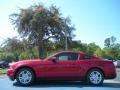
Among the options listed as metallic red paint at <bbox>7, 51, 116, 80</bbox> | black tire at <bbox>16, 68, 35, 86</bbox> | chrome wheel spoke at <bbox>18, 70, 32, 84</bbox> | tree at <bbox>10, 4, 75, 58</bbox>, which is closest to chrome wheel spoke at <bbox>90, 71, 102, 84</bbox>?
metallic red paint at <bbox>7, 51, 116, 80</bbox>

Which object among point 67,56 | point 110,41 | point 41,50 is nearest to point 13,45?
point 41,50

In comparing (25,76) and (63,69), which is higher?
(63,69)

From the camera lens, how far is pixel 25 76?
1298 centimetres

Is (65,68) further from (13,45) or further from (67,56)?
(13,45)

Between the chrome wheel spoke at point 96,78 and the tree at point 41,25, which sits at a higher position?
the tree at point 41,25

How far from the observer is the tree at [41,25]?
142 feet

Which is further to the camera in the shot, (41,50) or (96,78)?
(41,50)

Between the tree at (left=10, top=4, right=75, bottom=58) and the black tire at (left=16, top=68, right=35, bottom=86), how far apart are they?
3004 cm

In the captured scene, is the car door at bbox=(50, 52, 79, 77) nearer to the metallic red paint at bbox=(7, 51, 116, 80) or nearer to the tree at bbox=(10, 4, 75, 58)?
the metallic red paint at bbox=(7, 51, 116, 80)

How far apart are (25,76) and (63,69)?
1.47 metres

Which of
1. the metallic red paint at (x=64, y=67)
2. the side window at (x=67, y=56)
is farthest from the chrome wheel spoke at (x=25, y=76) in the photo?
the side window at (x=67, y=56)

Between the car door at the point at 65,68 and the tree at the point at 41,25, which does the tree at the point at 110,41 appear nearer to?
the tree at the point at 41,25

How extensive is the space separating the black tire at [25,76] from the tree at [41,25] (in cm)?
3004

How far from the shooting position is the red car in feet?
42.7
